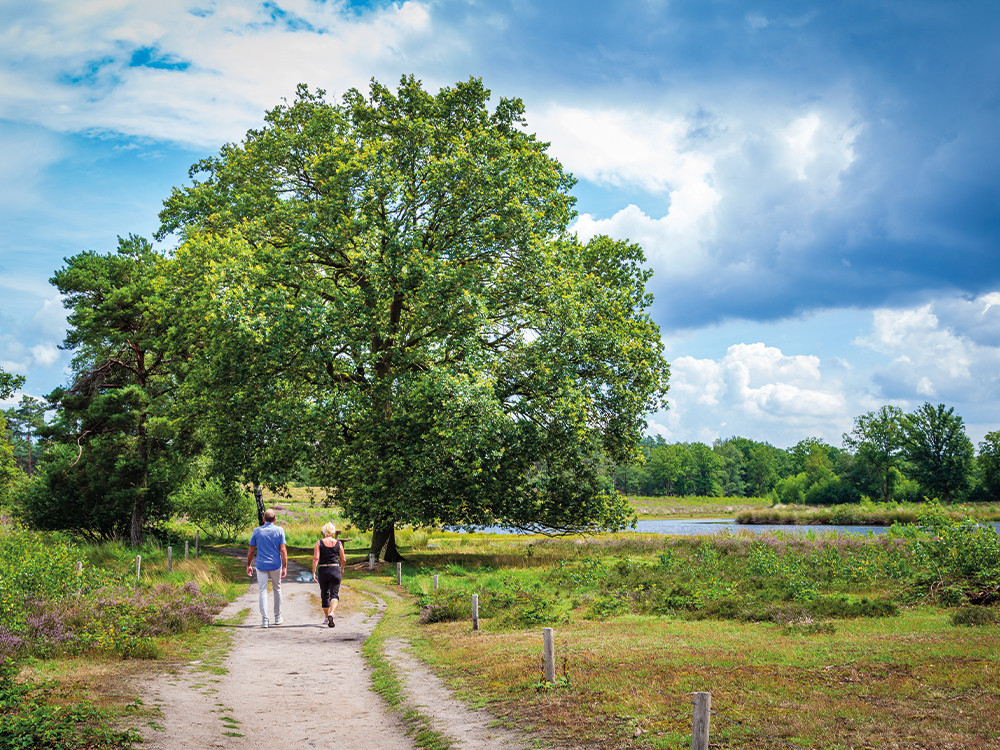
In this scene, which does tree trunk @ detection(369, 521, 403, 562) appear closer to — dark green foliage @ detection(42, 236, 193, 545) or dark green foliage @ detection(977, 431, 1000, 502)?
dark green foliage @ detection(42, 236, 193, 545)

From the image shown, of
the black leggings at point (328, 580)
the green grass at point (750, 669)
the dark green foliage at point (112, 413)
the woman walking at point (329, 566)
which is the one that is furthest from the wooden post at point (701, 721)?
the dark green foliage at point (112, 413)

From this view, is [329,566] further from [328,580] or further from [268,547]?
[268,547]

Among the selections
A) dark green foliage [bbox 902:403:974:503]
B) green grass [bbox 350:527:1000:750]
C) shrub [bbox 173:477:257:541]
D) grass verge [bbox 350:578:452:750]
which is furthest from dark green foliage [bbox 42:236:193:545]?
dark green foliage [bbox 902:403:974:503]

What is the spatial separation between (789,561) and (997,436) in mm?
98722

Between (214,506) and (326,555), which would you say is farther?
(214,506)

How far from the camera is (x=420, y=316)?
30.6m

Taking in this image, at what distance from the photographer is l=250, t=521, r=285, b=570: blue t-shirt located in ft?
53.4

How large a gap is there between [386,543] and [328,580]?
1789 cm

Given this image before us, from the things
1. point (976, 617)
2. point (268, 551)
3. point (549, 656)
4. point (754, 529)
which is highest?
point (268, 551)

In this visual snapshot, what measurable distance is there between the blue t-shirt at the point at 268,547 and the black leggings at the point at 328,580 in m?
1.14

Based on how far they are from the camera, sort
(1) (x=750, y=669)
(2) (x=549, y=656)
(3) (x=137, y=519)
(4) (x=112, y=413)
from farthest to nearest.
Result: (3) (x=137, y=519)
(4) (x=112, y=413)
(1) (x=750, y=669)
(2) (x=549, y=656)

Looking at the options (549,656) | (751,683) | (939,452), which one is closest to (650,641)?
(751,683)

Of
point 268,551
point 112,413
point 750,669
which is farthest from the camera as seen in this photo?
point 112,413

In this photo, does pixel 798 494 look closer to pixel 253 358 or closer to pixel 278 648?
pixel 253 358
